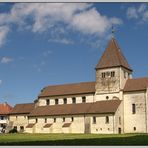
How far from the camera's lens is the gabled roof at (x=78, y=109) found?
6476 centimetres

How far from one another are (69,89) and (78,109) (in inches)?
292

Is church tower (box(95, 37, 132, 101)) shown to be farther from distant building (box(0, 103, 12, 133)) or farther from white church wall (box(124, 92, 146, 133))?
distant building (box(0, 103, 12, 133))

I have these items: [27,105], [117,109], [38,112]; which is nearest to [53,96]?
[38,112]

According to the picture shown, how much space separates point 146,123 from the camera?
207 feet

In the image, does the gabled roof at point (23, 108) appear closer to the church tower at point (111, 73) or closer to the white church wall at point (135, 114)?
the church tower at point (111, 73)

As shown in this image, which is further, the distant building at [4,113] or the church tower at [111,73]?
the distant building at [4,113]

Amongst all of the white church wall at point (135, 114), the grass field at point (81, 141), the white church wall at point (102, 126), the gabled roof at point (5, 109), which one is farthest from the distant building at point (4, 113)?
the grass field at point (81, 141)

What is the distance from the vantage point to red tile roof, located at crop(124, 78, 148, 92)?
65.3m

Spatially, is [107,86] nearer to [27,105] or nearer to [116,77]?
[116,77]

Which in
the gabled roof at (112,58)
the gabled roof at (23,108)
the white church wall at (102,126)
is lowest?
the white church wall at (102,126)

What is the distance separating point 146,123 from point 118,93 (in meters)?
7.31

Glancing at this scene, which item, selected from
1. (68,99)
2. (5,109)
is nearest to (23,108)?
(68,99)

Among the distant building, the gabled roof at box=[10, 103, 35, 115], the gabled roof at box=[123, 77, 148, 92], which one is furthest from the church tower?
the distant building

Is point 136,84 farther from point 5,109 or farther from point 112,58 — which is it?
point 5,109
